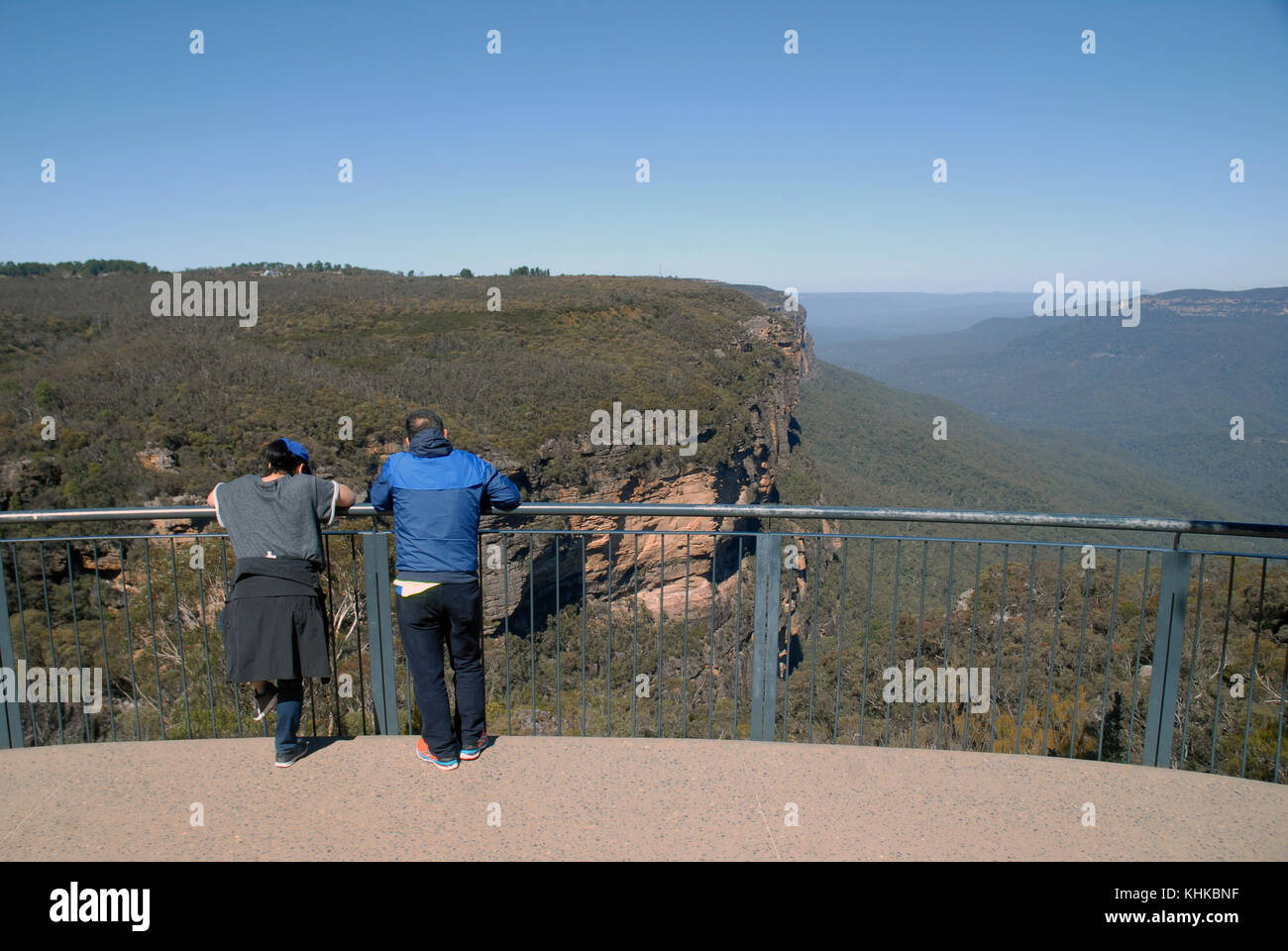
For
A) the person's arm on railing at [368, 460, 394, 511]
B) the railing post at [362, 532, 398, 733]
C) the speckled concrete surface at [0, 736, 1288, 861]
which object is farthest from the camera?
the railing post at [362, 532, 398, 733]

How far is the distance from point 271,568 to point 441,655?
0.81 meters

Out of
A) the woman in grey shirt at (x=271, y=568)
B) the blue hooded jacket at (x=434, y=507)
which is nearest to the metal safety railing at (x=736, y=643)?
the woman in grey shirt at (x=271, y=568)

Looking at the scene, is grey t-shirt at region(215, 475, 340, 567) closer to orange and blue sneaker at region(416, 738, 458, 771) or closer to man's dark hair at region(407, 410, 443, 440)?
man's dark hair at region(407, 410, 443, 440)

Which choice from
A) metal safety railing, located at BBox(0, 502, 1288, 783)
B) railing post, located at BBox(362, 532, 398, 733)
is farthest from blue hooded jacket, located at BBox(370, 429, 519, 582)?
railing post, located at BBox(362, 532, 398, 733)

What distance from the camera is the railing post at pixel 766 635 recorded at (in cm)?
373

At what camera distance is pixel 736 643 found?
5.03 meters

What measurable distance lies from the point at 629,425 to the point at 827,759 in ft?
107

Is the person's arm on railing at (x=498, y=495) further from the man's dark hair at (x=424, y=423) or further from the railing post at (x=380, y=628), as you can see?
the railing post at (x=380, y=628)

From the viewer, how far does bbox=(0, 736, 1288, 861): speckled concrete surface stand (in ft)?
9.65

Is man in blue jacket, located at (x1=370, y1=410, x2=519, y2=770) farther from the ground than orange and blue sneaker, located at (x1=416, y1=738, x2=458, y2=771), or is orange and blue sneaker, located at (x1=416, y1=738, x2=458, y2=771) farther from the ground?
man in blue jacket, located at (x1=370, y1=410, x2=519, y2=770)

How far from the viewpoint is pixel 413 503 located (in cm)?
340

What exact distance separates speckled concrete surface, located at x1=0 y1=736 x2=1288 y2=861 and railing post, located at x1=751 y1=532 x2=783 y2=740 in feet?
0.46
